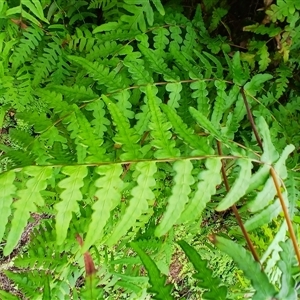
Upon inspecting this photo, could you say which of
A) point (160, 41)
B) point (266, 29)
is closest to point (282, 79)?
point (266, 29)

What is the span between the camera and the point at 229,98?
1.28 metres

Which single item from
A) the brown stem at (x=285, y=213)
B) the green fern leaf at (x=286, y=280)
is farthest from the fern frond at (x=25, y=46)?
the green fern leaf at (x=286, y=280)

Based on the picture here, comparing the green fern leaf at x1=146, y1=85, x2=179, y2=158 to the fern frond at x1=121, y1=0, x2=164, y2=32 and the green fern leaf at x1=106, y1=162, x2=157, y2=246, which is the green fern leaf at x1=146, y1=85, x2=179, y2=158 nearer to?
the green fern leaf at x1=106, y1=162, x2=157, y2=246

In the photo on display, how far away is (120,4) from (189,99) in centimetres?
42

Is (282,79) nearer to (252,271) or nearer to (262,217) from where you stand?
(262,217)

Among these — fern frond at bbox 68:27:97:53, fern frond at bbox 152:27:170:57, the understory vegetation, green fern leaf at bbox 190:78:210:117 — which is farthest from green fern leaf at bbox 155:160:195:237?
fern frond at bbox 68:27:97:53

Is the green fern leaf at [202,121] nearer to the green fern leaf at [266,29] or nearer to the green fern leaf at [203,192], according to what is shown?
the green fern leaf at [203,192]

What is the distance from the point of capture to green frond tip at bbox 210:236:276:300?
76cm

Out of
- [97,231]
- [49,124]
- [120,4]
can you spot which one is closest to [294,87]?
[120,4]

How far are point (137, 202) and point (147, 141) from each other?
57cm

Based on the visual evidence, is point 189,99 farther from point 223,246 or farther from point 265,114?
point 223,246

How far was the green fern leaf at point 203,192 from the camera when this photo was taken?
0.84 meters

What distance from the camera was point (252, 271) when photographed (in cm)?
77

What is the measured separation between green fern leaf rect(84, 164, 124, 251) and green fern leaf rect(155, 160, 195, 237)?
0.09m
